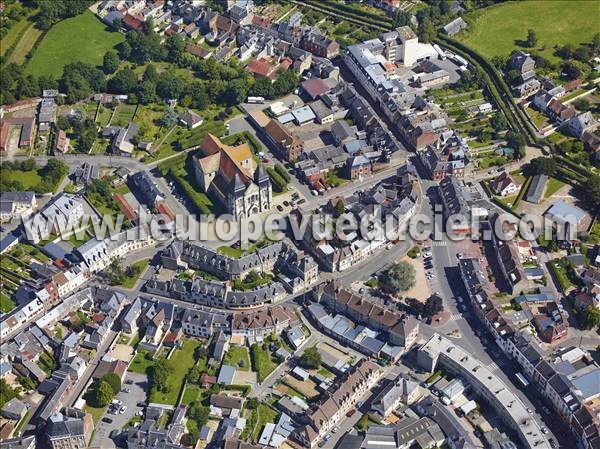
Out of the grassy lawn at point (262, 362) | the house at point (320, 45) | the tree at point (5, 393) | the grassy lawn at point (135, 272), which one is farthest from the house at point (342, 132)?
the tree at point (5, 393)

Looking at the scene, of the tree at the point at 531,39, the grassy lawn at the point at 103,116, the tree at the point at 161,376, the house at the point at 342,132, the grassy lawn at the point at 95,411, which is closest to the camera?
the grassy lawn at the point at 95,411

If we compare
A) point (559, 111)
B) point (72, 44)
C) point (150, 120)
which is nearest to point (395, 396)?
point (559, 111)

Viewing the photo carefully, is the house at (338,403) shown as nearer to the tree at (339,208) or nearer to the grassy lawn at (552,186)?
the tree at (339,208)

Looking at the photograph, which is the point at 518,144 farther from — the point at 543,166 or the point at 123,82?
the point at 123,82

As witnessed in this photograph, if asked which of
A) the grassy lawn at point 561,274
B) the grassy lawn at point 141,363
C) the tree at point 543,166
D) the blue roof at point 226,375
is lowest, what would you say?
the blue roof at point 226,375

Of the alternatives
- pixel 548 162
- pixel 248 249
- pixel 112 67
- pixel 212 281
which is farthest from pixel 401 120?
pixel 112 67

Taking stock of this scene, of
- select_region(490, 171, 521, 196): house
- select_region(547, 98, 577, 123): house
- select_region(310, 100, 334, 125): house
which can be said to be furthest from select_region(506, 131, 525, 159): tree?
select_region(310, 100, 334, 125): house
